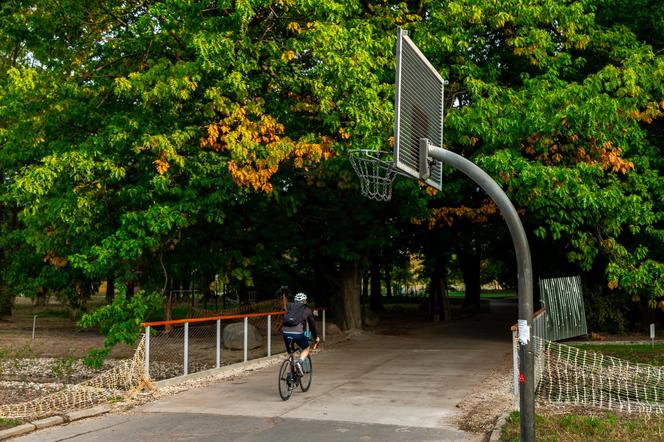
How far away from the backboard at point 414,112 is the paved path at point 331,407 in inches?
139

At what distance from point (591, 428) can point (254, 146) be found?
26.0ft

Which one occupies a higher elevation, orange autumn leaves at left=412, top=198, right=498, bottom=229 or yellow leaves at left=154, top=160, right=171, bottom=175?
yellow leaves at left=154, top=160, right=171, bottom=175

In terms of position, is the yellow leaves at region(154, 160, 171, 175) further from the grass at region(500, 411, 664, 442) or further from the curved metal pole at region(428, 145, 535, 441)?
the grass at region(500, 411, 664, 442)

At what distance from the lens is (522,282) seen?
7.57 metres

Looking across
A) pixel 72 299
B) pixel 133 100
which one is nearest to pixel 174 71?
pixel 133 100

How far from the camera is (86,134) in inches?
611

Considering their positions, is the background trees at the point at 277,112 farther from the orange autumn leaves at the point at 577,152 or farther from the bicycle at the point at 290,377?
the bicycle at the point at 290,377

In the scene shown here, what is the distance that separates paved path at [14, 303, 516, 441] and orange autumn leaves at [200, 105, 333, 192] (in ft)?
13.6

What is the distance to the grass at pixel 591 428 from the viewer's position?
8.10 meters

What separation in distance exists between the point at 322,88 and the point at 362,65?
1.01 meters

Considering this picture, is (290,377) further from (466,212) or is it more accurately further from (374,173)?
(466,212)

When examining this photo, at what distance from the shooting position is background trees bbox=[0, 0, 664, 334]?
1359 centimetres

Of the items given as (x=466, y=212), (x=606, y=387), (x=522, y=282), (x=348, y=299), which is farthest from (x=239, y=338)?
(x=522, y=282)

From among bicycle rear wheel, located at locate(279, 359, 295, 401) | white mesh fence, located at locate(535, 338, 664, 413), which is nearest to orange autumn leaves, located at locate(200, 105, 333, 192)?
bicycle rear wheel, located at locate(279, 359, 295, 401)
